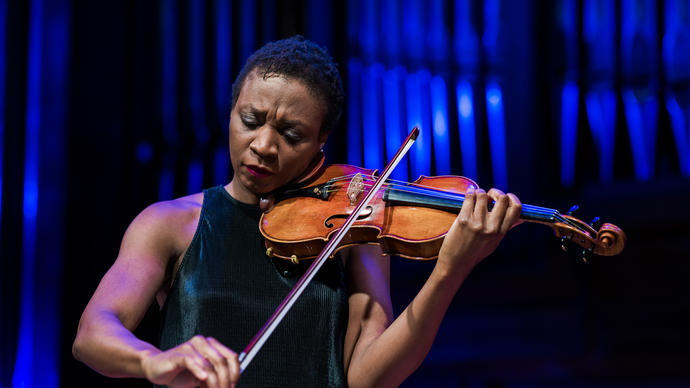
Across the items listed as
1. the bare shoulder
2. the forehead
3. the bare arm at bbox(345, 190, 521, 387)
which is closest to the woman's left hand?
the bare arm at bbox(345, 190, 521, 387)

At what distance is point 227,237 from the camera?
1483mm

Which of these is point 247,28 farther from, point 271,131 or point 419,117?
point 271,131

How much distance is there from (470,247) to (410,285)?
4.22 feet

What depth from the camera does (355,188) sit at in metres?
1.47

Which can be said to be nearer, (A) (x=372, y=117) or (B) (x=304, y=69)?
(B) (x=304, y=69)

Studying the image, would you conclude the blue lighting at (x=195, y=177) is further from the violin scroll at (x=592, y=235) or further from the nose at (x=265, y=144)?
the violin scroll at (x=592, y=235)

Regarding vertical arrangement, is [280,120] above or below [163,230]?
above

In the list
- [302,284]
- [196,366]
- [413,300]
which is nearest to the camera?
[196,366]

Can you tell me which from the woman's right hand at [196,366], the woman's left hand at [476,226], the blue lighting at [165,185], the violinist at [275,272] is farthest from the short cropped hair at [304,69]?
the blue lighting at [165,185]

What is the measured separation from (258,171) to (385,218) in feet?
0.90

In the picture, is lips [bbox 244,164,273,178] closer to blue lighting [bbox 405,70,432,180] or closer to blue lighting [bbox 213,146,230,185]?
blue lighting [bbox 213,146,230,185]

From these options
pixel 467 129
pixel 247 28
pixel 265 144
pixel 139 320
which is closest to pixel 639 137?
pixel 467 129

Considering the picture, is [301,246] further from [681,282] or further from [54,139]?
[681,282]

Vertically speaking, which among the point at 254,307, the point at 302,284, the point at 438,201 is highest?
the point at 438,201
